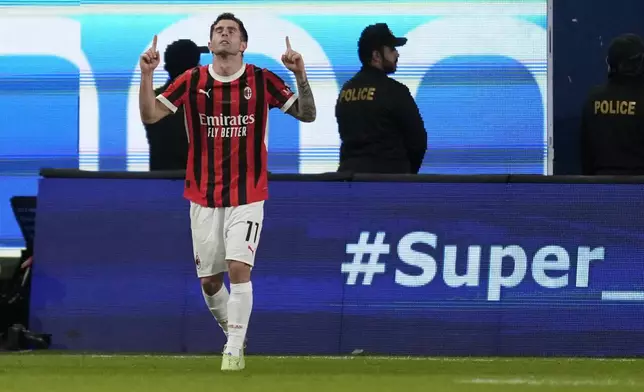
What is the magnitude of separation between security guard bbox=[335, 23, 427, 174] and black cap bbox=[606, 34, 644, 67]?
4.65ft

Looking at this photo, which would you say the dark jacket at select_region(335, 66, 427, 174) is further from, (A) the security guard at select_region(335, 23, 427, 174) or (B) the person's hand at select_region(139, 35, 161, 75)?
(B) the person's hand at select_region(139, 35, 161, 75)

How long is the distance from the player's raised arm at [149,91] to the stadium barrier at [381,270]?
1478 mm

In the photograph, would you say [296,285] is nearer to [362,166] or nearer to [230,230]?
[362,166]

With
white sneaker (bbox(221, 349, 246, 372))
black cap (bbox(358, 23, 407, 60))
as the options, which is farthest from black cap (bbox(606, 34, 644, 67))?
white sneaker (bbox(221, 349, 246, 372))

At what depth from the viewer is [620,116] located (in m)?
9.44

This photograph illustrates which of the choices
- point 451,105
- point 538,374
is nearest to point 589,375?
point 538,374

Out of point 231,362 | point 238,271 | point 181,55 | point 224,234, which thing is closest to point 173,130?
point 181,55

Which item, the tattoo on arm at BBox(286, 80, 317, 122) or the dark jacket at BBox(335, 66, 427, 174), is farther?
the dark jacket at BBox(335, 66, 427, 174)

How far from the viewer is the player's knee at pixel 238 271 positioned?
7.55 meters

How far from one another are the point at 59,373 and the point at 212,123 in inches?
65.1

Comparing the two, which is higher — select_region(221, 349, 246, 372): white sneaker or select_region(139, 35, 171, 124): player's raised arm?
select_region(139, 35, 171, 124): player's raised arm

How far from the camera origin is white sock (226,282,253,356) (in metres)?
7.48

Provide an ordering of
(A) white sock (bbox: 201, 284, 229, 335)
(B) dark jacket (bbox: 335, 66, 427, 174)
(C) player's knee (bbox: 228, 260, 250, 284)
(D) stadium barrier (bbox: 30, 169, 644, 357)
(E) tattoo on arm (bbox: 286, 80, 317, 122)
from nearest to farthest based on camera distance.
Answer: (C) player's knee (bbox: 228, 260, 250, 284) → (E) tattoo on arm (bbox: 286, 80, 317, 122) → (A) white sock (bbox: 201, 284, 229, 335) → (D) stadium barrier (bbox: 30, 169, 644, 357) → (B) dark jacket (bbox: 335, 66, 427, 174)

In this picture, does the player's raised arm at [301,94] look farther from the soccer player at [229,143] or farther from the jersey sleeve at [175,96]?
the jersey sleeve at [175,96]
